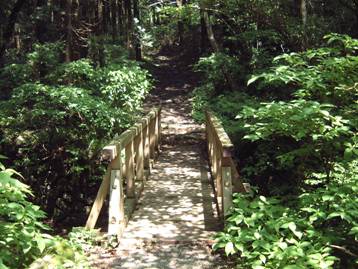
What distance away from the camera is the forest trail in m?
4.91

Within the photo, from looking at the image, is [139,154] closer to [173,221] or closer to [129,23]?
[173,221]

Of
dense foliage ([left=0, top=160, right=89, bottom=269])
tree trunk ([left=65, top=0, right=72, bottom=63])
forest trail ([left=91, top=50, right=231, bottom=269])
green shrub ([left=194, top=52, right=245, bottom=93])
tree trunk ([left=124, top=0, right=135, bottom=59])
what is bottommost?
forest trail ([left=91, top=50, right=231, bottom=269])

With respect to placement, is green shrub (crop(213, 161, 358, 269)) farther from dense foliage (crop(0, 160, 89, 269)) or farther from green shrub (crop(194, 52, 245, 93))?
green shrub (crop(194, 52, 245, 93))

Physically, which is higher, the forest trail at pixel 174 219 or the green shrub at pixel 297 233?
the green shrub at pixel 297 233

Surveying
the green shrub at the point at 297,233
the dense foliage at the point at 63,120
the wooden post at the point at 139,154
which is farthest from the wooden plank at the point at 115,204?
the dense foliage at the point at 63,120

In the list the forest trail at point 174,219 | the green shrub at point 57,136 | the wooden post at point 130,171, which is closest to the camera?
the forest trail at point 174,219

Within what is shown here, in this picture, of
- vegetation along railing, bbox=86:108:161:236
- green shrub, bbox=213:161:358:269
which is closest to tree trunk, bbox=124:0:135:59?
vegetation along railing, bbox=86:108:161:236

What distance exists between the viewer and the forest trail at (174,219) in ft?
16.1

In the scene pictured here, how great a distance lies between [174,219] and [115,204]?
1.12 meters

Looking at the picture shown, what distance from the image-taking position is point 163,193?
25.3 ft

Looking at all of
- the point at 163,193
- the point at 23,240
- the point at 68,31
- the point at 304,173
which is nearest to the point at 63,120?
the point at 163,193

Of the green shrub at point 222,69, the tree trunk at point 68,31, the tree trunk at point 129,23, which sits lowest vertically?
the green shrub at point 222,69

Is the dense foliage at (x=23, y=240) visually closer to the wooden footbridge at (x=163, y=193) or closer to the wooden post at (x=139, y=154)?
the wooden footbridge at (x=163, y=193)

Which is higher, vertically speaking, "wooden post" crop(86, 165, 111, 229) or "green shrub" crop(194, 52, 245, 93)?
"green shrub" crop(194, 52, 245, 93)
